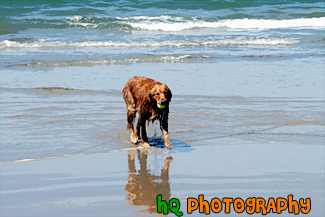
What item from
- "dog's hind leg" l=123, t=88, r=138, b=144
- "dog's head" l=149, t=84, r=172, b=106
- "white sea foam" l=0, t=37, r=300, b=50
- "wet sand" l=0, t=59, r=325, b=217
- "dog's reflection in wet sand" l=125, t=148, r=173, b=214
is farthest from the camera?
"white sea foam" l=0, t=37, r=300, b=50

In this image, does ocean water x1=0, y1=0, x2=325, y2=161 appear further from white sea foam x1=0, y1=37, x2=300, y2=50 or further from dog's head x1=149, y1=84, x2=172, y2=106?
dog's head x1=149, y1=84, x2=172, y2=106

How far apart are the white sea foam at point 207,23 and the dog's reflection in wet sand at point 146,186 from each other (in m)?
22.0

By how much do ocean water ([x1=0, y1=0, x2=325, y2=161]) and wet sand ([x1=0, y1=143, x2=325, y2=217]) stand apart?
Result: 0.48 meters

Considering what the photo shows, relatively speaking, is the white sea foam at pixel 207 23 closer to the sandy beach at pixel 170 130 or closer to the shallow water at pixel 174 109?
the sandy beach at pixel 170 130

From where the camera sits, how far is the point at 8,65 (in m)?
16.0

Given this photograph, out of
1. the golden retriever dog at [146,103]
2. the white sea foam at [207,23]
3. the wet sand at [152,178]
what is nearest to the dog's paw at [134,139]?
the golden retriever dog at [146,103]

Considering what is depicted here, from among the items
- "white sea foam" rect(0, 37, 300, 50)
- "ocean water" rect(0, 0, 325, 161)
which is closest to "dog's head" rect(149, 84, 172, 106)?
"ocean water" rect(0, 0, 325, 161)

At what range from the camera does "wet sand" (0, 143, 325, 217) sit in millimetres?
5531

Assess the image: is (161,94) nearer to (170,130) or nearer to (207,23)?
(170,130)

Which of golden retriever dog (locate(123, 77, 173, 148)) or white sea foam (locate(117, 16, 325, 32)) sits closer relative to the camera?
golden retriever dog (locate(123, 77, 173, 148))

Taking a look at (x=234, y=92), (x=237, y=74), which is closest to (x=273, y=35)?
(x=237, y=74)

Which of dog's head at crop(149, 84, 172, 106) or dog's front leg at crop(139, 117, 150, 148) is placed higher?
dog's head at crop(149, 84, 172, 106)

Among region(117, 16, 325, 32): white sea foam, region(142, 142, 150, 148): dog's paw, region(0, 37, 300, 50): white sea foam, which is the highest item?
region(117, 16, 325, 32): white sea foam

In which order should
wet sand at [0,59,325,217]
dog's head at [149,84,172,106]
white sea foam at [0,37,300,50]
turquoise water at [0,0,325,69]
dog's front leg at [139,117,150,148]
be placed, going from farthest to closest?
white sea foam at [0,37,300,50], turquoise water at [0,0,325,69], dog's front leg at [139,117,150,148], dog's head at [149,84,172,106], wet sand at [0,59,325,217]
